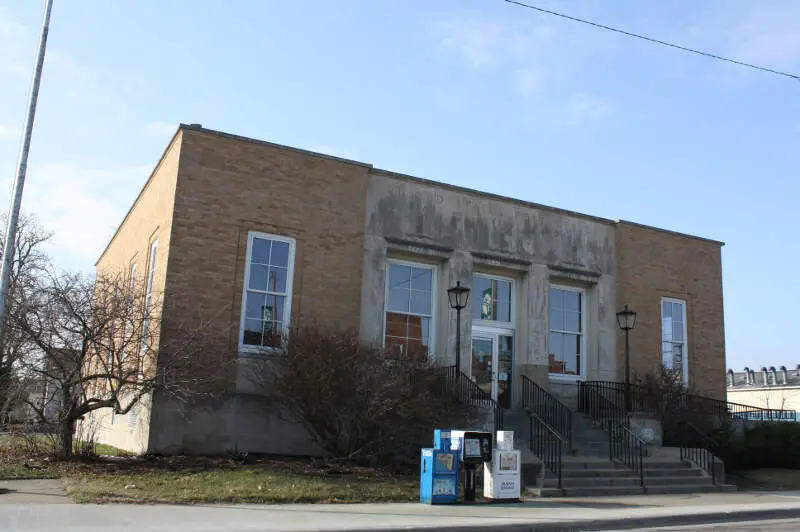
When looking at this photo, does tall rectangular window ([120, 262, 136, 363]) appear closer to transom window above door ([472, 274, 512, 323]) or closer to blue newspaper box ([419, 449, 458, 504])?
blue newspaper box ([419, 449, 458, 504])

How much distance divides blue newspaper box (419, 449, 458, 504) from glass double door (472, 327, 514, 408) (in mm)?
7568

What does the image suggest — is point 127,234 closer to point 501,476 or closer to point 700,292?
point 501,476

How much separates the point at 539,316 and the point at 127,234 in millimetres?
12766

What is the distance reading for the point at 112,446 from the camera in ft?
65.3

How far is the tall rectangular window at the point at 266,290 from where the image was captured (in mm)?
17453

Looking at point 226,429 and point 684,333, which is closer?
point 226,429

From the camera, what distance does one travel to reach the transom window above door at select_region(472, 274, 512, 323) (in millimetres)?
21141

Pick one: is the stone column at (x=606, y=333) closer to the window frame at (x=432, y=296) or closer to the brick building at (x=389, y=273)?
the brick building at (x=389, y=273)

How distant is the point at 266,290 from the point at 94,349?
4128mm

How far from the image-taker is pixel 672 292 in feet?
80.4

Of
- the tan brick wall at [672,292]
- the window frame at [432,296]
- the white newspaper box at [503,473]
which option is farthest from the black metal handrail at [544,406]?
the white newspaper box at [503,473]

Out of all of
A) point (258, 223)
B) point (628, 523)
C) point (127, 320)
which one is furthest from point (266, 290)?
point (628, 523)

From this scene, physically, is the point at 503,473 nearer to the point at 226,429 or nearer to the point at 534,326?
the point at 226,429

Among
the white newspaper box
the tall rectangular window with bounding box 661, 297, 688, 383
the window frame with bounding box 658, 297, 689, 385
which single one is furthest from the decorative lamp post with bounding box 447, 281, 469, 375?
the tall rectangular window with bounding box 661, 297, 688, 383
